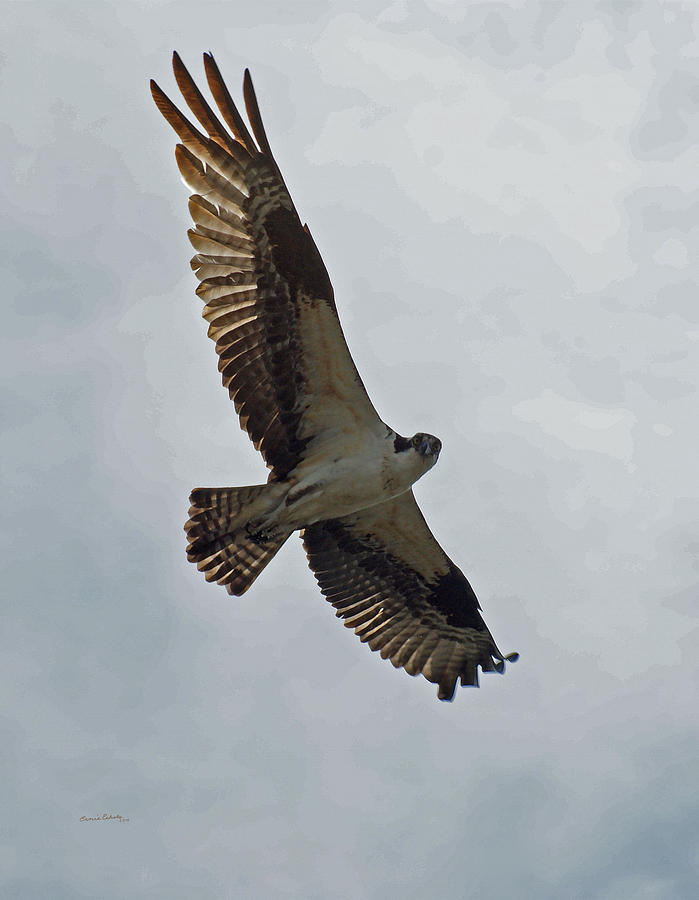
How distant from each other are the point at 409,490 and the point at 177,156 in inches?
156

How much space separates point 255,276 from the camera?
34.6 ft

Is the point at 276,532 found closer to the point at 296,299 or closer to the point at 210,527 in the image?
the point at 210,527

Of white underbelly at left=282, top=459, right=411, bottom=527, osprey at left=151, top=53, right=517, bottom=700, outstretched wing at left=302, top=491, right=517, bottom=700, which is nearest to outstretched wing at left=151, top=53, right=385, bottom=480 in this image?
osprey at left=151, top=53, right=517, bottom=700

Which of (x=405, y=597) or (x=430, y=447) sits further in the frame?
(x=405, y=597)

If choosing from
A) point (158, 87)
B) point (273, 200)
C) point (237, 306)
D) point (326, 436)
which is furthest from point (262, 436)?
point (158, 87)

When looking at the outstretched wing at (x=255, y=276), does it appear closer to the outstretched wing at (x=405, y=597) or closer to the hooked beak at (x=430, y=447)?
the hooked beak at (x=430, y=447)

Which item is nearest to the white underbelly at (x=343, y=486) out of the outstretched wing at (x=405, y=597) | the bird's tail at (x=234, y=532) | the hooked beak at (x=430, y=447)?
the bird's tail at (x=234, y=532)

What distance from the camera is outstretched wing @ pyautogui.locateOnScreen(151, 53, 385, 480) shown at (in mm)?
10250

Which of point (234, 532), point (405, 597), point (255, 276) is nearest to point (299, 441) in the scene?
point (234, 532)

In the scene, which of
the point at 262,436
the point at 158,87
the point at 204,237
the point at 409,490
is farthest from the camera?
the point at 409,490

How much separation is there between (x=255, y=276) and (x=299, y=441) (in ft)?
5.52

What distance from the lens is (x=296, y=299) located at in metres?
10.6

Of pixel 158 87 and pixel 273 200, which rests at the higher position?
pixel 158 87

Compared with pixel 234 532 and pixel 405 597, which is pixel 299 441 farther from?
pixel 405 597
